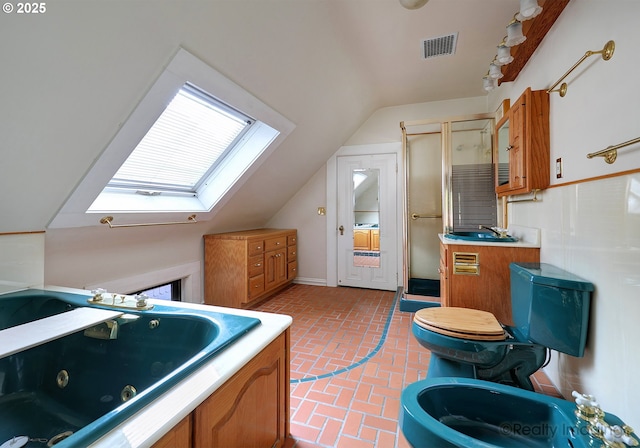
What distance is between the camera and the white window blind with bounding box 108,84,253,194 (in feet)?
6.85

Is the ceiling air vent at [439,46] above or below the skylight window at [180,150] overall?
above

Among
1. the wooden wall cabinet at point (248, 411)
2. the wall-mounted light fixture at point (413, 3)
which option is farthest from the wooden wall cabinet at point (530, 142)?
the wooden wall cabinet at point (248, 411)

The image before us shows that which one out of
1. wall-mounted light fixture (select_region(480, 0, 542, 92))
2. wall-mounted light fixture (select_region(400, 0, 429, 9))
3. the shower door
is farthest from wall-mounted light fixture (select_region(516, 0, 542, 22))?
the shower door

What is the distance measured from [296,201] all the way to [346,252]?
3.73 ft

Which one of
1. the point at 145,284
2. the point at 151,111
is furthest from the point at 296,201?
the point at 151,111

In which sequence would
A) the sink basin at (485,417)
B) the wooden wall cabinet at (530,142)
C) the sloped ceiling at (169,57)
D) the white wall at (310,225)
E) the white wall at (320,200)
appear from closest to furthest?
the sink basin at (485,417) → the sloped ceiling at (169,57) → the wooden wall cabinet at (530,142) → the white wall at (320,200) → the white wall at (310,225)

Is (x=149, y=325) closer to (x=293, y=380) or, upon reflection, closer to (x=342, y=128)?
(x=293, y=380)

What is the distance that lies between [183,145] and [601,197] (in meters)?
2.74

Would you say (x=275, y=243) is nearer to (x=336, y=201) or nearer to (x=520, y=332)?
(x=336, y=201)

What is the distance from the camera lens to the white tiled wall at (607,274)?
1020 millimetres

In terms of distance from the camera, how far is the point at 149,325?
133cm

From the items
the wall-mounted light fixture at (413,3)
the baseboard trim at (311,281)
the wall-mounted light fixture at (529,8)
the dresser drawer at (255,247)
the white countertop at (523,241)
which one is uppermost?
the wall-mounted light fixture at (413,3)

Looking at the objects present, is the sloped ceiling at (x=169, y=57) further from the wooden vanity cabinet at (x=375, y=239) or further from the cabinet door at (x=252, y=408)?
the wooden vanity cabinet at (x=375, y=239)

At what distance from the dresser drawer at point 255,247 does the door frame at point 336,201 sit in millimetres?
1188
